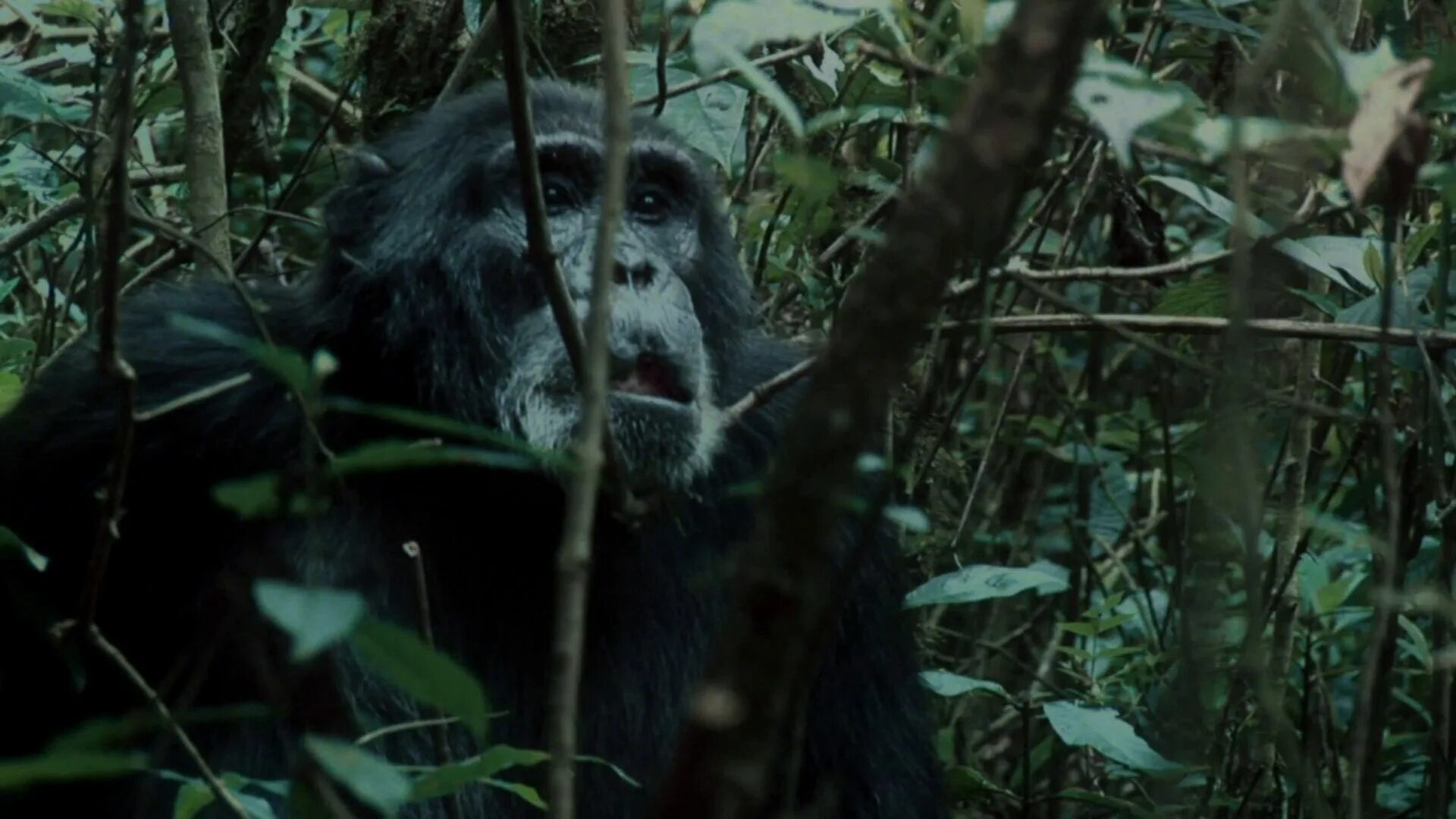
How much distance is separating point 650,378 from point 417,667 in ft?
6.68

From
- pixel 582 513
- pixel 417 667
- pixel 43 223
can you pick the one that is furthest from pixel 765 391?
pixel 43 223

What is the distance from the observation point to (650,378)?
11.1 feet

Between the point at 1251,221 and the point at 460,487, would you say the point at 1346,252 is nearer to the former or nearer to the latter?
the point at 1251,221

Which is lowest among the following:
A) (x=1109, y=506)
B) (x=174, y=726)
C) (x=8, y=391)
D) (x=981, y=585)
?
(x=1109, y=506)

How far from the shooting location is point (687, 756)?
1264 mm

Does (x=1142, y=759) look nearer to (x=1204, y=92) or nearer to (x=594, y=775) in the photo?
(x=594, y=775)

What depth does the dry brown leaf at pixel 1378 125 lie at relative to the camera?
162 cm

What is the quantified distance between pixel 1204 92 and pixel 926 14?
160 centimetres

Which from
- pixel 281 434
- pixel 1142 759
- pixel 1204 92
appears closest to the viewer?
pixel 1142 759

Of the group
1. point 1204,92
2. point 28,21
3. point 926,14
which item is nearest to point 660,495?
point 926,14

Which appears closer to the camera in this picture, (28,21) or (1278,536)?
(1278,536)

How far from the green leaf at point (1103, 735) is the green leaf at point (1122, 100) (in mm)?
1794

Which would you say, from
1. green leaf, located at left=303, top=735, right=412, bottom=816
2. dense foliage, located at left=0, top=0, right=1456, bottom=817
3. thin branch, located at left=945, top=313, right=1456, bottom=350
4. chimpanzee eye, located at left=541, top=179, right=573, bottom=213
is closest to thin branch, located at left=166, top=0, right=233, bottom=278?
dense foliage, located at left=0, top=0, right=1456, bottom=817

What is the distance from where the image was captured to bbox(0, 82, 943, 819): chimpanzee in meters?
3.41
